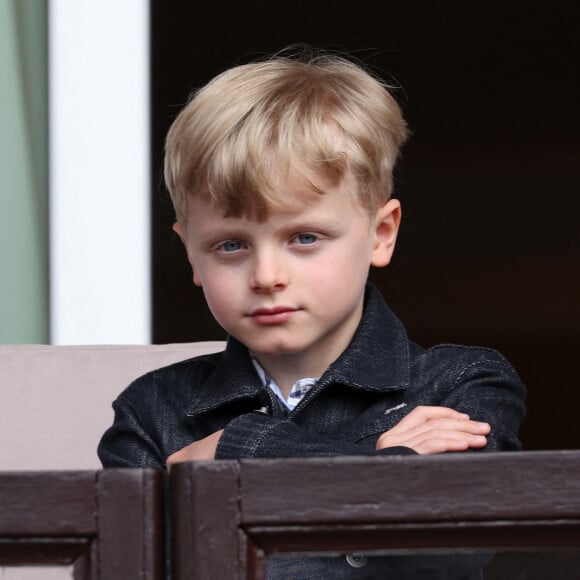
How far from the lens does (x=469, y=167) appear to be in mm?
4094

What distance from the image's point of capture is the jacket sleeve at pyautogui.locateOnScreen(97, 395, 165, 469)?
114cm

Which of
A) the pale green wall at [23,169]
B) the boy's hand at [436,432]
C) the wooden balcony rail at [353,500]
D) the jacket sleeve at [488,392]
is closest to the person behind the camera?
the wooden balcony rail at [353,500]

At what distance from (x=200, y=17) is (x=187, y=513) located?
353 centimetres

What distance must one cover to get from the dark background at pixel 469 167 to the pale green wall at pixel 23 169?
3.08 feet

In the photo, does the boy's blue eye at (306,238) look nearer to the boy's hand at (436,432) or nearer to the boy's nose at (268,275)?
the boy's nose at (268,275)

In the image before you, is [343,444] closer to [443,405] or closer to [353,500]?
[443,405]

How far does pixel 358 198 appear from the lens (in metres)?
1.08

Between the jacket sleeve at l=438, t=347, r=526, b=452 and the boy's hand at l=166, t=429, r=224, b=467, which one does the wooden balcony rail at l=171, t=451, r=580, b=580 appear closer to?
the boy's hand at l=166, t=429, r=224, b=467

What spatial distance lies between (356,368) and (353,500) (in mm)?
638

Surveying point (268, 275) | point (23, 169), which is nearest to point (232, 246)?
point (268, 275)

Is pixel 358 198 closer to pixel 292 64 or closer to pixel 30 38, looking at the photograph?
pixel 292 64

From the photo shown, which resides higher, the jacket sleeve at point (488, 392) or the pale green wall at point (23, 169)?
the pale green wall at point (23, 169)

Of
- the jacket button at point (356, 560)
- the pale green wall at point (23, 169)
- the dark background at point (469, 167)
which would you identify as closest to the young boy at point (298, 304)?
the jacket button at point (356, 560)

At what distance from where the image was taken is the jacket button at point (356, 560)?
514 mm
